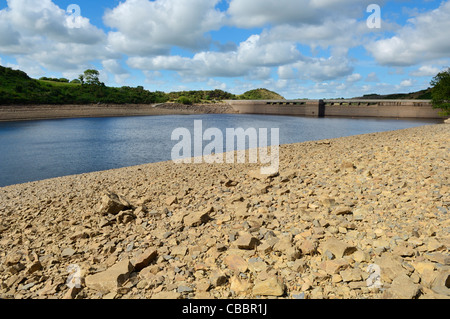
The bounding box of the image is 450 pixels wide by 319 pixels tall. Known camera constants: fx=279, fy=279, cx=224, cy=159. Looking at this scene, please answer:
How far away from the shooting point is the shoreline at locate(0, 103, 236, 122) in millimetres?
71562

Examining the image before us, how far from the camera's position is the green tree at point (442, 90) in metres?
44.8

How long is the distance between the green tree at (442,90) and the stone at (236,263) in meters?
54.2

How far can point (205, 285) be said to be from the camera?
4.35 meters

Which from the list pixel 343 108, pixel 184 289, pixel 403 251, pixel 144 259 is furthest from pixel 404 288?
pixel 343 108

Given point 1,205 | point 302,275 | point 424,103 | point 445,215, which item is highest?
point 424,103

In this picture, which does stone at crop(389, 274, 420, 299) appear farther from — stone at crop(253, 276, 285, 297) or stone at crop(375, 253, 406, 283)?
stone at crop(253, 276, 285, 297)

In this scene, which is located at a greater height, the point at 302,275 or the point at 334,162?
the point at 334,162

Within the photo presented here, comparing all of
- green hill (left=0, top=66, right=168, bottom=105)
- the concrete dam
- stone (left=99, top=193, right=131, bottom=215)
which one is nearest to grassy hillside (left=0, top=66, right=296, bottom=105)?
green hill (left=0, top=66, right=168, bottom=105)

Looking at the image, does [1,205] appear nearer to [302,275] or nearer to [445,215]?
[302,275]

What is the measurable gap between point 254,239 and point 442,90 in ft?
177

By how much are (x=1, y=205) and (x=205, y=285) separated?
393 inches

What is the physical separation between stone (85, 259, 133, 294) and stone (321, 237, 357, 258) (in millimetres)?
3467

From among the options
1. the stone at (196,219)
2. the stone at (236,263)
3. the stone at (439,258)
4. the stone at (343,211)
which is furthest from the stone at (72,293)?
the stone at (439,258)
